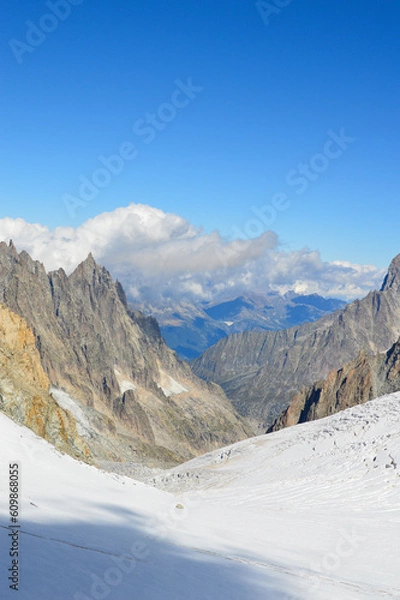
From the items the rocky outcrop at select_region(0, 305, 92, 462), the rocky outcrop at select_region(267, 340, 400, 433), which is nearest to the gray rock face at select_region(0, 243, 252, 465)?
the rocky outcrop at select_region(267, 340, 400, 433)

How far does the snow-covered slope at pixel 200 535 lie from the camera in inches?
410

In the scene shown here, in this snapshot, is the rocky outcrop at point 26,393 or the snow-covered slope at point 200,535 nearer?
the snow-covered slope at point 200,535

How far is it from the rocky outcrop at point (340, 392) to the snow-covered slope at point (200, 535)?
8591 cm

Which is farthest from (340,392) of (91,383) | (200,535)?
(200,535)

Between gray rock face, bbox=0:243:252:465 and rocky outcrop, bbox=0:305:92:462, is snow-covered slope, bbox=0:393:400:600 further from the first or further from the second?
gray rock face, bbox=0:243:252:465

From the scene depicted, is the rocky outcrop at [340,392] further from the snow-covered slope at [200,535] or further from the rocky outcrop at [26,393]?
the snow-covered slope at [200,535]

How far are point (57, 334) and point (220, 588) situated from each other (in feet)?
485

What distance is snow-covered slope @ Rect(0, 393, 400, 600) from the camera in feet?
34.2

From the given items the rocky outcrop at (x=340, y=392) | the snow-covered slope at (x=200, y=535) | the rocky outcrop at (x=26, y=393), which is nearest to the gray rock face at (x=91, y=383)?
the rocky outcrop at (x=340, y=392)

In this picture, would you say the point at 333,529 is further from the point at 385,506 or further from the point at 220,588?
the point at 220,588

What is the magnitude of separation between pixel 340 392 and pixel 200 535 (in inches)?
4448

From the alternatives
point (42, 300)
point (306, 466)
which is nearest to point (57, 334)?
point (42, 300)

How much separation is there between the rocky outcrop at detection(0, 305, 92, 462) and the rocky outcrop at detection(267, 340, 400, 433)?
80656mm

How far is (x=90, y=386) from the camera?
14362 cm
